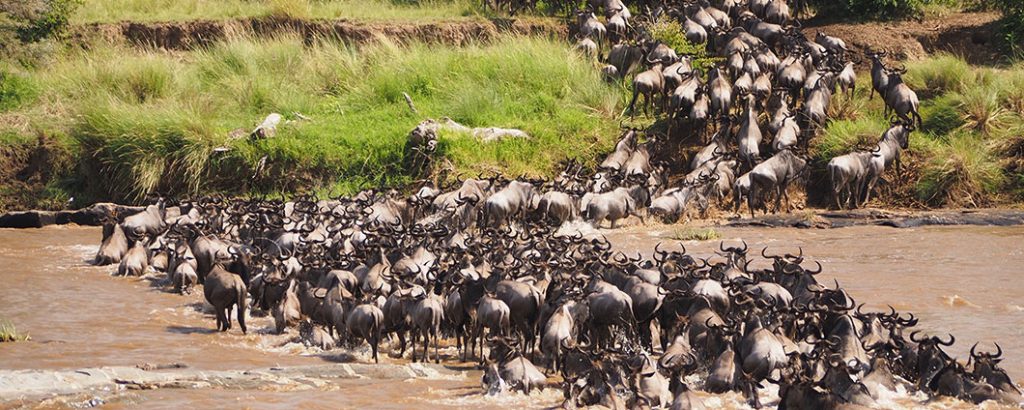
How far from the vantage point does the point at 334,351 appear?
11336 mm

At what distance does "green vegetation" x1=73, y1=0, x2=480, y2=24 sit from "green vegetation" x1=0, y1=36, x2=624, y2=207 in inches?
133

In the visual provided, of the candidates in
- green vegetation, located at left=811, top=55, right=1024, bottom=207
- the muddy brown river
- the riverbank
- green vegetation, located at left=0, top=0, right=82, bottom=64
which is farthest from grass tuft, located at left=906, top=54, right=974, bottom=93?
green vegetation, located at left=0, top=0, right=82, bottom=64

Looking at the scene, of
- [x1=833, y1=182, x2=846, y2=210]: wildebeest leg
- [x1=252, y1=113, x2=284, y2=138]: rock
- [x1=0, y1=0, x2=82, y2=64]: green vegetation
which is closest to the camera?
[x1=833, y1=182, x2=846, y2=210]: wildebeest leg

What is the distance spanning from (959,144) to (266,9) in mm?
14994

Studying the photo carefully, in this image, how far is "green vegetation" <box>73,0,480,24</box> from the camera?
27906mm

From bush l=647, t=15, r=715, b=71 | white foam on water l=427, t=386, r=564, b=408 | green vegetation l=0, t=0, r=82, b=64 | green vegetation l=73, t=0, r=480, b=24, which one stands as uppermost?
green vegetation l=73, t=0, r=480, b=24

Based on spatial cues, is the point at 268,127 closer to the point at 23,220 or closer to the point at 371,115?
the point at 371,115

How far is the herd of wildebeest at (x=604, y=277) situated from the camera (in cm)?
955

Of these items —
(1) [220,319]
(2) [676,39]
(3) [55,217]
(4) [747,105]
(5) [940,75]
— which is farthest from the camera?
(2) [676,39]

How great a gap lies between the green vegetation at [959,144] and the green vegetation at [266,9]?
1053 cm

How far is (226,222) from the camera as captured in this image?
53.3ft

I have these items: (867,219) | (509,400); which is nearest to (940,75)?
(867,219)

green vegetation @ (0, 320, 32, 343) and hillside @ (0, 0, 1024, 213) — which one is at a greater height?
hillside @ (0, 0, 1024, 213)

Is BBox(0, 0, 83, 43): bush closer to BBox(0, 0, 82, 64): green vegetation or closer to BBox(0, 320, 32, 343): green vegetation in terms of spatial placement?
BBox(0, 0, 82, 64): green vegetation
